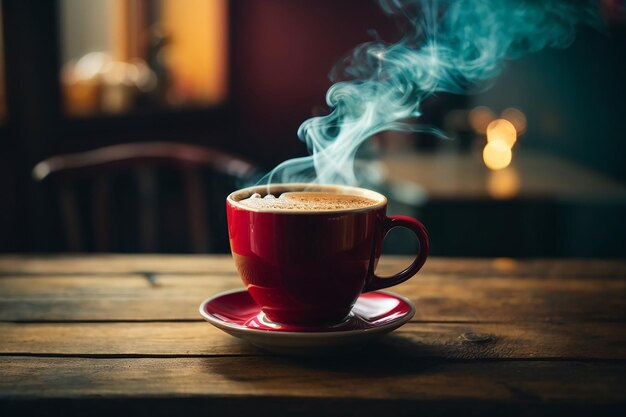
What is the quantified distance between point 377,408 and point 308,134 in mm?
469

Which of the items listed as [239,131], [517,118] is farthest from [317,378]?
[239,131]

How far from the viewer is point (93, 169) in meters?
1.69

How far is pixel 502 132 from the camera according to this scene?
121 inches

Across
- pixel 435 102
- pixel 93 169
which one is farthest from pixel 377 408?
pixel 435 102

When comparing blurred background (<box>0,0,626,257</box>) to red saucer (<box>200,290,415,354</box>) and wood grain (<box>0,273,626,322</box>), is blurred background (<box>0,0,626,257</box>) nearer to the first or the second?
wood grain (<box>0,273,626,322</box>)

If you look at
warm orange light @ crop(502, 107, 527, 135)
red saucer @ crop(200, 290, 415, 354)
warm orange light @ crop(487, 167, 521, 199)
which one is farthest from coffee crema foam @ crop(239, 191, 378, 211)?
warm orange light @ crop(502, 107, 527, 135)

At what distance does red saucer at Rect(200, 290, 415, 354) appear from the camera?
0.76m

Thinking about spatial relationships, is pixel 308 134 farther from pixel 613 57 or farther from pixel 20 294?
pixel 613 57

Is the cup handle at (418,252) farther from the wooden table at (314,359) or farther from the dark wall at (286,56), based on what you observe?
the dark wall at (286,56)

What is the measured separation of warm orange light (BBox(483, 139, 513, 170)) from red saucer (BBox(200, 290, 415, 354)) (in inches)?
78.8

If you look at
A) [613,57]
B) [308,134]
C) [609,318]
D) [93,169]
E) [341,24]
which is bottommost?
[609,318]

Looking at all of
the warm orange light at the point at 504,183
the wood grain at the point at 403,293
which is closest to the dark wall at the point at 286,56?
the warm orange light at the point at 504,183

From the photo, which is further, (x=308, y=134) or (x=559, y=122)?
(x=559, y=122)

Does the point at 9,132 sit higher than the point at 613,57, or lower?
lower
